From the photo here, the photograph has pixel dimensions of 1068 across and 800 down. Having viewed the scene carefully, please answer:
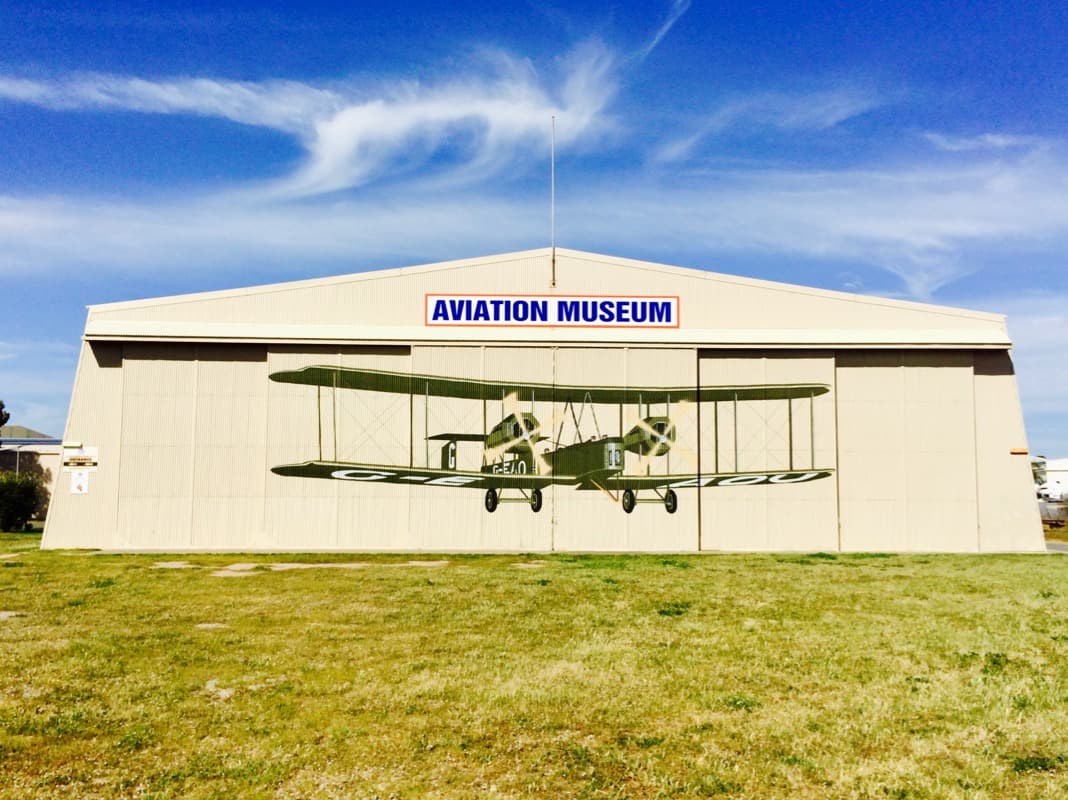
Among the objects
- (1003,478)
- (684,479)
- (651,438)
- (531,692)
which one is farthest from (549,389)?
(531,692)

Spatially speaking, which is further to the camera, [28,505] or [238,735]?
[28,505]

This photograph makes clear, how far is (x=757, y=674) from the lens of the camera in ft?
33.0

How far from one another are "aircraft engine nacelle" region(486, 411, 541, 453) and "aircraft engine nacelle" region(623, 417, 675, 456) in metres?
3.29

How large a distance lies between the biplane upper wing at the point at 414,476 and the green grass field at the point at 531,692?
9.60m

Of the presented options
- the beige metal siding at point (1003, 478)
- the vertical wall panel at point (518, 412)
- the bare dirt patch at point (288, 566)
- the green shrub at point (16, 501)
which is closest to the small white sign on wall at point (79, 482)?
the bare dirt patch at point (288, 566)

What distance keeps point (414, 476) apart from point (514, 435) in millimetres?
3764

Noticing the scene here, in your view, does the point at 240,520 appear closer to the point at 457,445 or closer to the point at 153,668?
the point at 457,445

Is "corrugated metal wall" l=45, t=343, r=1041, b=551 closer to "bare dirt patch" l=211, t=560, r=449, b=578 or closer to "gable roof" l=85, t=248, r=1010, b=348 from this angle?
"gable roof" l=85, t=248, r=1010, b=348

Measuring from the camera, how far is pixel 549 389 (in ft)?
90.3

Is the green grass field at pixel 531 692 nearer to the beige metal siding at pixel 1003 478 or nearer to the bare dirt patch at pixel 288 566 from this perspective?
the bare dirt patch at pixel 288 566

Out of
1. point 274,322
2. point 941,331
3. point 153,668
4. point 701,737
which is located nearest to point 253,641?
point 153,668

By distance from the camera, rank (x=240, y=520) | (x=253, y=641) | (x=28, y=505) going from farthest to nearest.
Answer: (x=28, y=505)
(x=240, y=520)
(x=253, y=641)

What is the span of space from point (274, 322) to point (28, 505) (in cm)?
1924

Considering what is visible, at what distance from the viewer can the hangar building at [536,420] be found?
26922 millimetres
